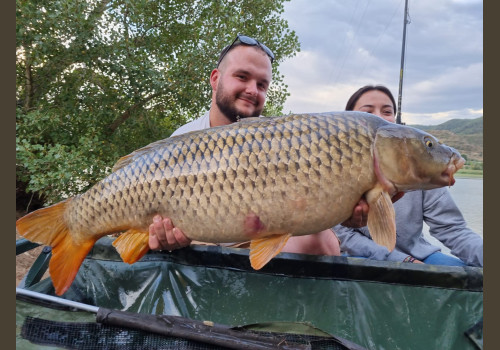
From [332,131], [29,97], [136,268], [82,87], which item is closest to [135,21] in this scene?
[82,87]

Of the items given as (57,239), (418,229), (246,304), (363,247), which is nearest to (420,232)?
(418,229)

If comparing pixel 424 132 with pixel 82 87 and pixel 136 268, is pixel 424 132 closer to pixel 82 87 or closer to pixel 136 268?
pixel 136 268

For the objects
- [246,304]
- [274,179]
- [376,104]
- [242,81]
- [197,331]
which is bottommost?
[246,304]

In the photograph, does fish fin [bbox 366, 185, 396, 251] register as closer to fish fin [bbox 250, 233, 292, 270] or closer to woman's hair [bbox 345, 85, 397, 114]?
fish fin [bbox 250, 233, 292, 270]

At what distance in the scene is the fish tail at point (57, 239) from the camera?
3.40 feet

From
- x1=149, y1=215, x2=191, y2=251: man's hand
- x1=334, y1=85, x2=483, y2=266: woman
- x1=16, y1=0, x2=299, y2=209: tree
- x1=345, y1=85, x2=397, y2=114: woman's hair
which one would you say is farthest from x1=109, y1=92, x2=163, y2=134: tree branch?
x1=149, y1=215, x2=191, y2=251: man's hand

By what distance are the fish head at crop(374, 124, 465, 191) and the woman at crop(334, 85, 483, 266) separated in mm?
569

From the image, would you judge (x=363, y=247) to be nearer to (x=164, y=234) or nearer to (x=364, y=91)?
(x=364, y=91)

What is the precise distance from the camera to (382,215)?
37.4 inches

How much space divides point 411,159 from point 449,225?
28.7 inches

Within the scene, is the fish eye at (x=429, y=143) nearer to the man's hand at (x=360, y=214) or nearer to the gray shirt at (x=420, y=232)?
the man's hand at (x=360, y=214)

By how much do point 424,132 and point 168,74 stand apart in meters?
2.82

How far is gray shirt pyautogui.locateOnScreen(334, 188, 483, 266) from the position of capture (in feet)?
4.85

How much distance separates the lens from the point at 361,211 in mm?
977
